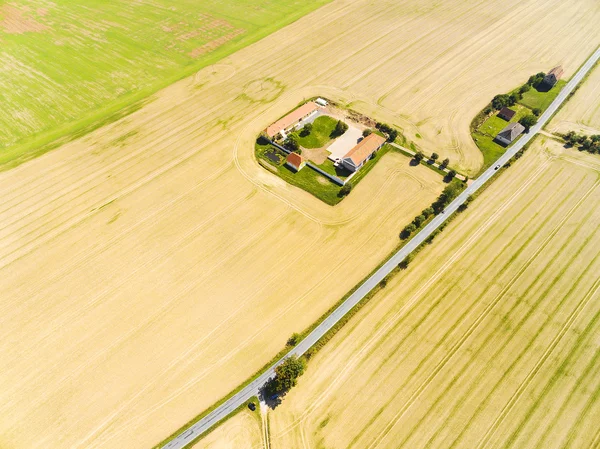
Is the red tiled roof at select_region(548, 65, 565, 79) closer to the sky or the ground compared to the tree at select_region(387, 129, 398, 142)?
closer to the sky

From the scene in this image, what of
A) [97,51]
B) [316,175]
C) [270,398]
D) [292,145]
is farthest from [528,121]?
[97,51]

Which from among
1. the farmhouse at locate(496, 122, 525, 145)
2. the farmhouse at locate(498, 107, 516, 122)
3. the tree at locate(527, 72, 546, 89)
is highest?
the tree at locate(527, 72, 546, 89)

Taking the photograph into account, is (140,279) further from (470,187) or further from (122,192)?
(470,187)

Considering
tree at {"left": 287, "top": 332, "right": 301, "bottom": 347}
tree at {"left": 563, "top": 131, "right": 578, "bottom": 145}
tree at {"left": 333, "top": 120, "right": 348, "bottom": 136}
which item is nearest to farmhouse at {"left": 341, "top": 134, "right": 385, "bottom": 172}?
tree at {"left": 333, "top": 120, "right": 348, "bottom": 136}

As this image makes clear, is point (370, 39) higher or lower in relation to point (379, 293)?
higher

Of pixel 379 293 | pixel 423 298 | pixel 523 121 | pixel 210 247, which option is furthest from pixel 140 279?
pixel 523 121

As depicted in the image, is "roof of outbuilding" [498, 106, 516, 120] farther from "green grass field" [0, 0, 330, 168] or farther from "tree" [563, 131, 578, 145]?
"green grass field" [0, 0, 330, 168]
